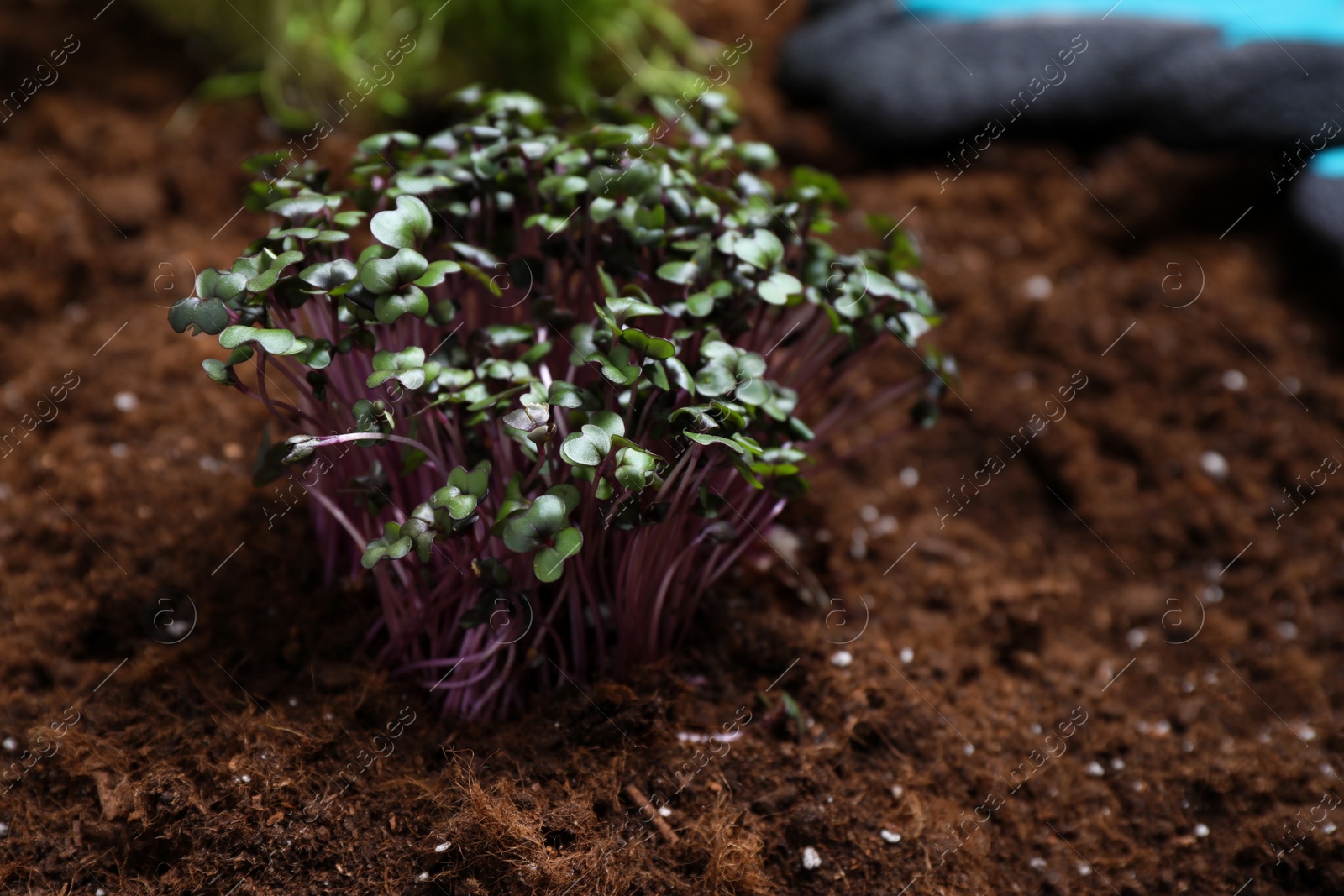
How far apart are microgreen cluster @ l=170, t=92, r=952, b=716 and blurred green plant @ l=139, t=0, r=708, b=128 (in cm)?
86

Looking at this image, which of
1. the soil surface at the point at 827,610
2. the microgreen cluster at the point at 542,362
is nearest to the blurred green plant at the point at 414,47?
the soil surface at the point at 827,610

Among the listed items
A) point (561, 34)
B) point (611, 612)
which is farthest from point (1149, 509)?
point (561, 34)

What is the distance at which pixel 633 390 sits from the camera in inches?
45.1

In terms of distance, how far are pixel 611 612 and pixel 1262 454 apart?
137 centimetres

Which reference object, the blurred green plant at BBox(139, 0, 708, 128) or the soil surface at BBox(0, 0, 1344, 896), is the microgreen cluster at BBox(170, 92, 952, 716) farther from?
the blurred green plant at BBox(139, 0, 708, 128)

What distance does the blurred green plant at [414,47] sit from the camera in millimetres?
2223

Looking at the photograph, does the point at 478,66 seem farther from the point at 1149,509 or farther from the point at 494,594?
the point at 1149,509

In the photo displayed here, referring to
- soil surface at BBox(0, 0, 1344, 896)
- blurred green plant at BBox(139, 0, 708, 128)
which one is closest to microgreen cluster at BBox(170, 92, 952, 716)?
soil surface at BBox(0, 0, 1344, 896)

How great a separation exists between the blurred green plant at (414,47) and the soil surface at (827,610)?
0.13 m

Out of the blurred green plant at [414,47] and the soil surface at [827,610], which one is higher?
the blurred green plant at [414,47]

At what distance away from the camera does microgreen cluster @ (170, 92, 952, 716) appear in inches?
44.2

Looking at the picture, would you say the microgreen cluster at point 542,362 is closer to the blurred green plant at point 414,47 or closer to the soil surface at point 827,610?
the soil surface at point 827,610

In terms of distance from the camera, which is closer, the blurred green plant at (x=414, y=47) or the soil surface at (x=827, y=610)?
the soil surface at (x=827, y=610)

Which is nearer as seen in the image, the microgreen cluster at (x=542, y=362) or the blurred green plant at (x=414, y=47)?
the microgreen cluster at (x=542, y=362)
